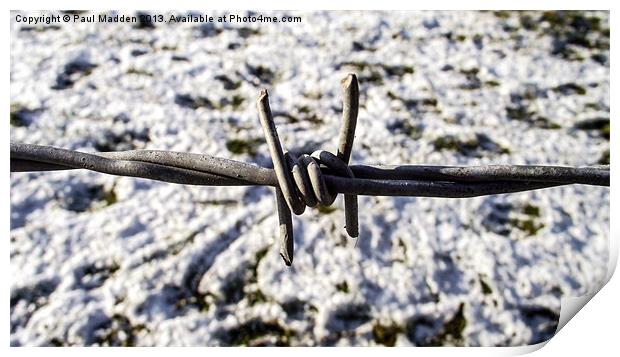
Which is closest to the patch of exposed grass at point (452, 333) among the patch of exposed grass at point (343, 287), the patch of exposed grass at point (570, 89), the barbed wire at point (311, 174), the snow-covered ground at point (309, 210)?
the snow-covered ground at point (309, 210)

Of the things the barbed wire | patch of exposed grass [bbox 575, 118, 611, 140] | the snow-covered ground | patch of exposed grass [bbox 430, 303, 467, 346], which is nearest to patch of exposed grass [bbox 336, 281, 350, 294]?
the snow-covered ground

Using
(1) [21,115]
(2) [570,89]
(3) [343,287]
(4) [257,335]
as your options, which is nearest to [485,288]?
(3) [343,287]

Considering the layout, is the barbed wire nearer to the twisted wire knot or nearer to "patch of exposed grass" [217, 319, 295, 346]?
the twisted wire knot

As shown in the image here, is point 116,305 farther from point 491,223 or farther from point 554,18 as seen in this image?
point 554,18

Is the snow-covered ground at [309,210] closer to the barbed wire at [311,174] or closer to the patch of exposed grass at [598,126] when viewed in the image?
the patch of exposed grass at [598,126]

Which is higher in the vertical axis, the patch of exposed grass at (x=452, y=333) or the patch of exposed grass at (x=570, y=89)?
the patch of exposed grass at (x=570, y=89)

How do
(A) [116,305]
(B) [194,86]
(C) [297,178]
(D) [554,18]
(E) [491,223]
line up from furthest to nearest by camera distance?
(D) [554,18], (B) [194,86], (E) [491,223], (A) [116,305], (C) [297,178]

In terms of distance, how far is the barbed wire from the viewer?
46 cm

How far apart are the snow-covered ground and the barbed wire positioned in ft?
1.27

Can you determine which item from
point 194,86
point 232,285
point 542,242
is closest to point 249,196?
point 232,285

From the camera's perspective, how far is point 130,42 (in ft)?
3.97

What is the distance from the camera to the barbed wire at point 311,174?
1.50 ft

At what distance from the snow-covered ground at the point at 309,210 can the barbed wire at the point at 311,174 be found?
0.39 meters

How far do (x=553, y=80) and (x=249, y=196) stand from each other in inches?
23.8
